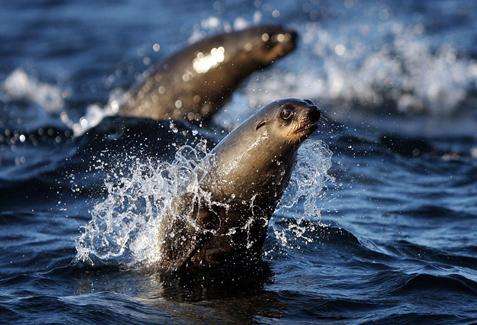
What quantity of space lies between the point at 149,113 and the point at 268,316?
230 inches

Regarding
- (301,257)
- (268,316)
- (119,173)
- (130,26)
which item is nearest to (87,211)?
(119,173)

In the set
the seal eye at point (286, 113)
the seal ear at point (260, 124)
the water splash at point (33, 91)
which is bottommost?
the seal ear at point (260, 124)

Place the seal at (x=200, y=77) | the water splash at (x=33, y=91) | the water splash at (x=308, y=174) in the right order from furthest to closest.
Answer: the water splash at (x=33, y=91)
the seal at (x=200, y=77)
the water splash at (x=308, y=174)

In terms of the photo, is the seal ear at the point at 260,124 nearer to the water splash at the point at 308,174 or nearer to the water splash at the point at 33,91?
the water splash at the point at 308,174

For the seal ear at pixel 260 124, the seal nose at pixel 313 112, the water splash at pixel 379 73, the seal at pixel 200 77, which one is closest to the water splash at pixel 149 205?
the seal ear at pixel 260 124

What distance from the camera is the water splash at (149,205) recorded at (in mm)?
7449

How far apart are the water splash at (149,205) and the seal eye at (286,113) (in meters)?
0.69

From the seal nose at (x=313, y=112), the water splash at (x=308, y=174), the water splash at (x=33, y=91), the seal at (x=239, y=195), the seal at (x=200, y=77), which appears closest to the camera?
the seal nose at (x=313, y=112)

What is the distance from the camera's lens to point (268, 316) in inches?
255

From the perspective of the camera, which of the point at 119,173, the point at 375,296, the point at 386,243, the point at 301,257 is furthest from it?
the point at 119,173

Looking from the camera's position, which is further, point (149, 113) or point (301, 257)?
point (149, 113)

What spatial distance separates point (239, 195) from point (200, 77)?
16.9 feet

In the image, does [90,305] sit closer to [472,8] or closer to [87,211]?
[87,211]

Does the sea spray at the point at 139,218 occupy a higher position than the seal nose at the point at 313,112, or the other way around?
the seal nose at the point at 313,112
